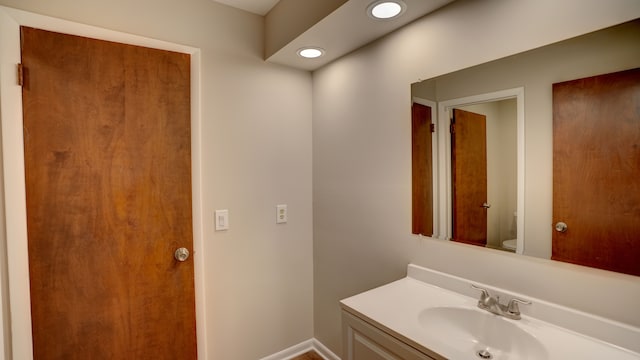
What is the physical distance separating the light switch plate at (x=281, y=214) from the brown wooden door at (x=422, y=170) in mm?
963

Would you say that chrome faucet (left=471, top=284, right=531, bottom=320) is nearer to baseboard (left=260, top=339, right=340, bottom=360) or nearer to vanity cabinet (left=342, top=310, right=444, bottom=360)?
vanity cabinet (left=342, top=310, right=444, bottom=360)

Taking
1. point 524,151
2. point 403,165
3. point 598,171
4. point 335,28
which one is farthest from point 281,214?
point 598,171

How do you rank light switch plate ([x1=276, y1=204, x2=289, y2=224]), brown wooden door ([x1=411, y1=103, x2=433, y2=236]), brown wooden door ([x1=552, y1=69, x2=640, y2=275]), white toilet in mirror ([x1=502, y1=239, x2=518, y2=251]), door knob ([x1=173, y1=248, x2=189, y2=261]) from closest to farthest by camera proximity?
brown wooden door ([x1=552, y1=69, x2=640, y2=275]) → white toilet in mirror ([x1=502, y1=239, x2=518, y2=251]) → brown wooden door ([x1=411, y1=103, x2=433, y2=236]) → door knob ([x1=173, y1=248, x2=189, y2=261]) → light switch plate ([x1=276, y1=204, x2=289, y2=224])

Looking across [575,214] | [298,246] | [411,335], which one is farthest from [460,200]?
[298,246]

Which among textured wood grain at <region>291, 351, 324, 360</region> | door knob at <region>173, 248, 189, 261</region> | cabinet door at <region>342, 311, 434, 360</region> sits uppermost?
door knob at <region>173, 248, 189, 261</region>

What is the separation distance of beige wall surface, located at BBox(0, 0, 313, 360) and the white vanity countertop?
947 mm

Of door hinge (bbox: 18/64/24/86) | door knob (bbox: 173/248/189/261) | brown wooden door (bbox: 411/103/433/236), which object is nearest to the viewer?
door hinge (bbox: 18/64/24/86)

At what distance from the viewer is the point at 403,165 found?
1594 millimetres

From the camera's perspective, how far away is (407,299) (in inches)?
51.8

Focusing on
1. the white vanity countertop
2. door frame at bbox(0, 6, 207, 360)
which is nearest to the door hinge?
door frame at bbox(0, 6, 207, 360)

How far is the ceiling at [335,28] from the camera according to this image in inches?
54.5

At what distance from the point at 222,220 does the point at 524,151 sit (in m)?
1.63

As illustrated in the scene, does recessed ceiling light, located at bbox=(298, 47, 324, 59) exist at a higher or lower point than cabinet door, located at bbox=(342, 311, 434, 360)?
higher

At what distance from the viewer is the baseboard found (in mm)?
2132
